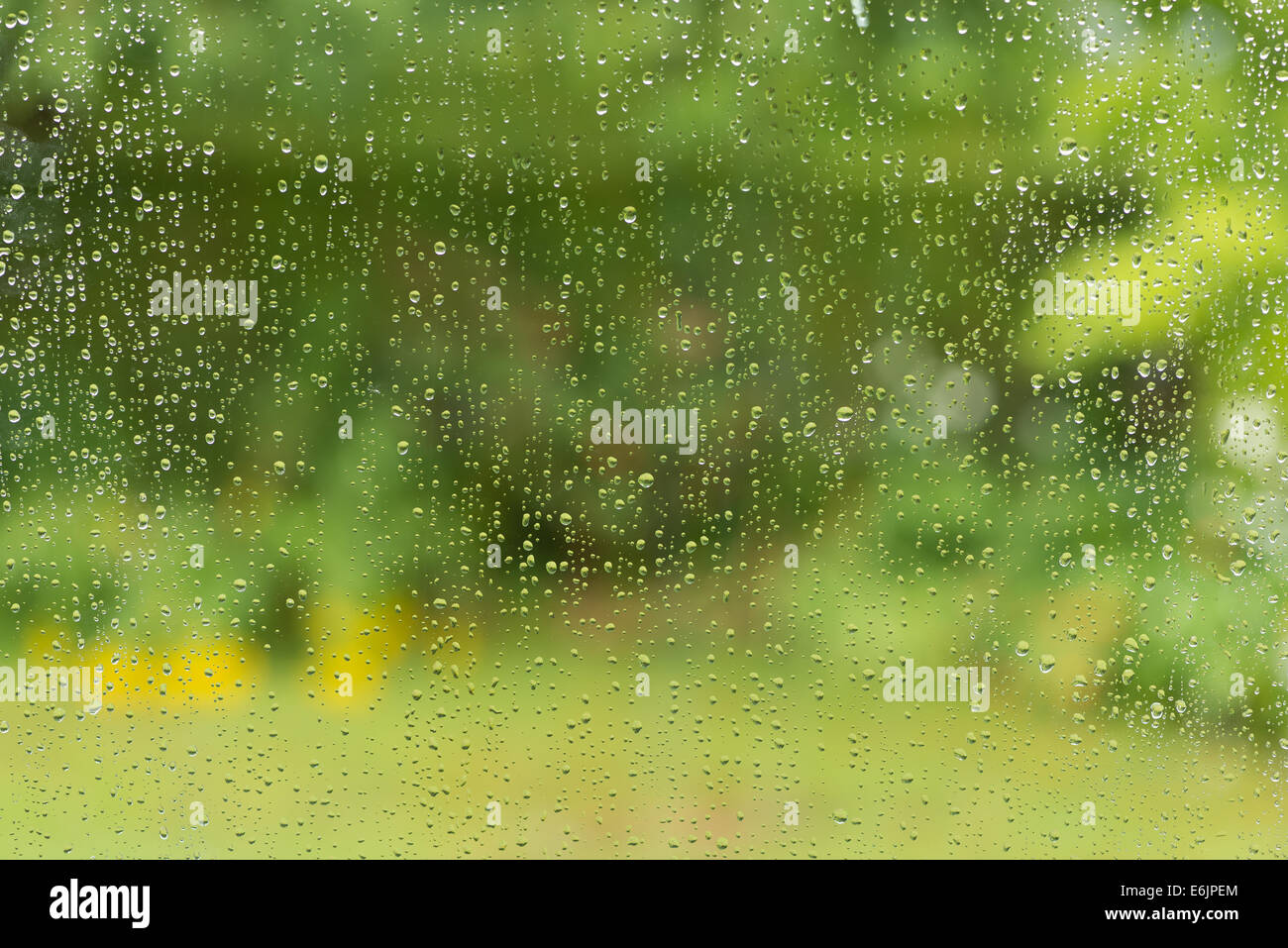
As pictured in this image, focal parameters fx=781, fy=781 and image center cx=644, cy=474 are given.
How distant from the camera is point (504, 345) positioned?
2.98 ft

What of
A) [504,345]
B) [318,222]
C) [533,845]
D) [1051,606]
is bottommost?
[533,845]

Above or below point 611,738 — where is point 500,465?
above

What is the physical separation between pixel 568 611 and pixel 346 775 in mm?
332

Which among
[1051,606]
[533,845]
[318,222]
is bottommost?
[533,845]

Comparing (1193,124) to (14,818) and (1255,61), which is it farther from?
(14,818)

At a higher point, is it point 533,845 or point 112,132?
point 112,132

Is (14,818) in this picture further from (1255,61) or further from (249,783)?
(1255,61)

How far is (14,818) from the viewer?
0.93 m

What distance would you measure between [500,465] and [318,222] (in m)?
0.35

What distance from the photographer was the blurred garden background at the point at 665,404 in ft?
2.93

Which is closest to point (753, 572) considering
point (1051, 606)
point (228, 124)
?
point (1051, 606)

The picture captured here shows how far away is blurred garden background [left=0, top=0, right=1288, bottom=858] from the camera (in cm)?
89

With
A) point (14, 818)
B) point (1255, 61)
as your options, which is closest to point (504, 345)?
point (14, 818)

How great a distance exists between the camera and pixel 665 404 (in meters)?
0.91
